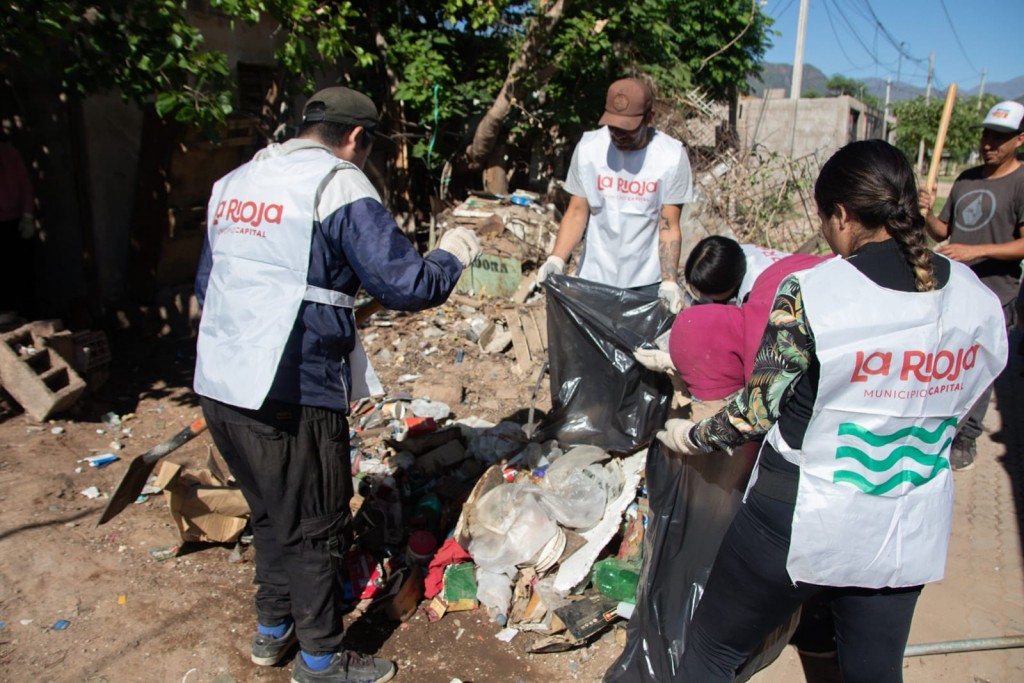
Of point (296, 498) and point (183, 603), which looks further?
point (183, 603)

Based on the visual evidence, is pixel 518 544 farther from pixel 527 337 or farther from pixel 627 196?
pixel 527 337

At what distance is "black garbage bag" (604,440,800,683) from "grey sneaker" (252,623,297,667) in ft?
3.72

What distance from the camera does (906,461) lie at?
1.52 meters

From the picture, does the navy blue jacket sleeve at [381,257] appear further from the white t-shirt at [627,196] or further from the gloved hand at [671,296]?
the white t-shirt at [627,196]

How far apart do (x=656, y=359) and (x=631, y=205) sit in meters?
0.90

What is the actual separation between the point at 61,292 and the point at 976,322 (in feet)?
20.3

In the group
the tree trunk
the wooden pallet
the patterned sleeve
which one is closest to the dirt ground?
the patterned sleeve

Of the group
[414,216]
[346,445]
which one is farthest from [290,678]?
[414,216]

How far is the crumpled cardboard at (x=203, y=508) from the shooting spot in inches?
115

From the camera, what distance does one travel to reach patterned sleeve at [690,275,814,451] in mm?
1503

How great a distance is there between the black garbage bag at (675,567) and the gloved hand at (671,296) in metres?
0.93

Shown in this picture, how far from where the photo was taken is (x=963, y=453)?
12.8ft

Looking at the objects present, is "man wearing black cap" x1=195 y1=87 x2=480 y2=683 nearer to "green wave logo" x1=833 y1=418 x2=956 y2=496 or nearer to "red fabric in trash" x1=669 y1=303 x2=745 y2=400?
"red fabric in trash" x1=669 y1=303 x2=745 y2=400

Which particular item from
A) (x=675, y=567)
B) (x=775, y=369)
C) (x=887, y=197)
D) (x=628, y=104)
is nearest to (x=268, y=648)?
(x=675, y=567)
